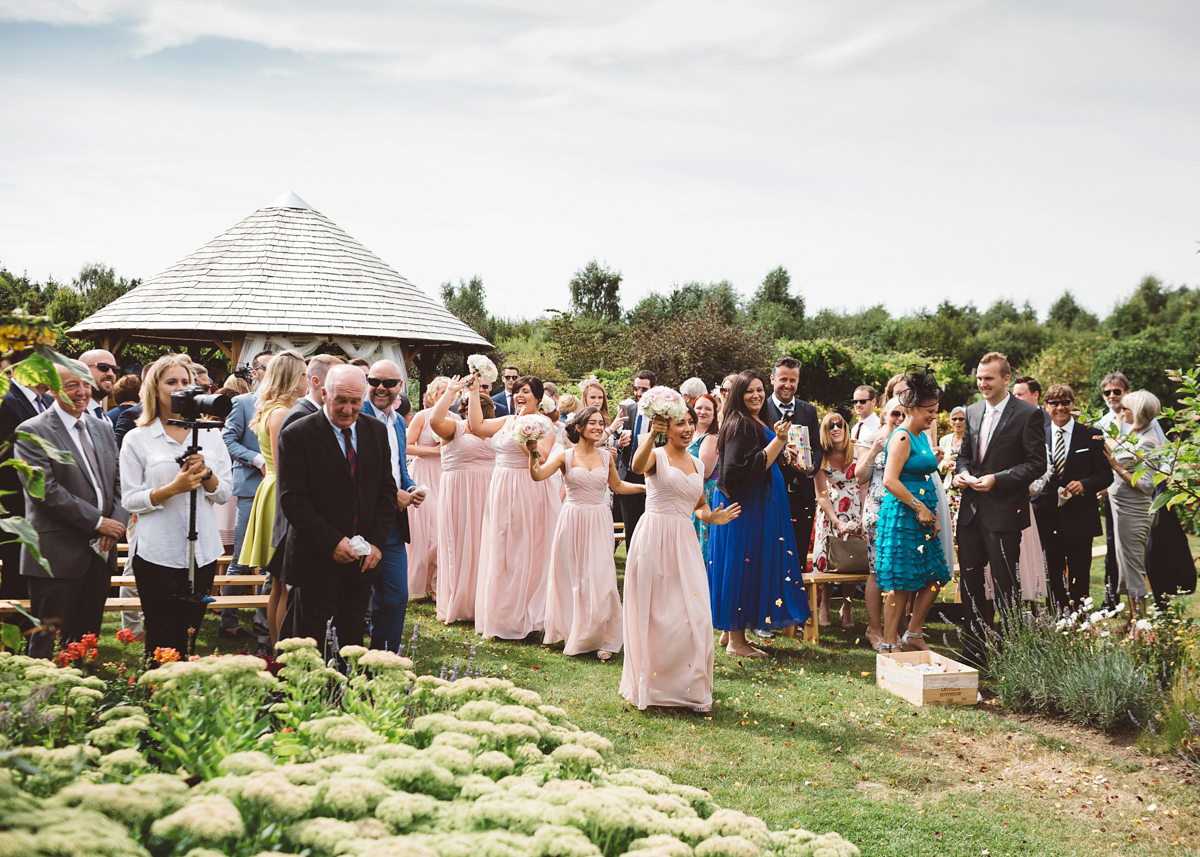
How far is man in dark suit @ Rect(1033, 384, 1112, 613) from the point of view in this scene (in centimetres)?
823

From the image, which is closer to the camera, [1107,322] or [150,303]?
[150,303]

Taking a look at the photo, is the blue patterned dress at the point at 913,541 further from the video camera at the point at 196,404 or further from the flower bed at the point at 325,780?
the video camera at the point at 196,404

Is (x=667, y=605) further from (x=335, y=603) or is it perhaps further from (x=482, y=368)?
(x=482, y=368)

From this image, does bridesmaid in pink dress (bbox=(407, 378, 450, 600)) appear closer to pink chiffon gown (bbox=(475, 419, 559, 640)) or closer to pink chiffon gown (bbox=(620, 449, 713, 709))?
pink chiffon gown (bbox=(475, 419, 559, 640))

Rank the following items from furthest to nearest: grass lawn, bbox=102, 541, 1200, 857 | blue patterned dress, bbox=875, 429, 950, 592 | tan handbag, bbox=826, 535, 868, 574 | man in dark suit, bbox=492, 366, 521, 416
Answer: man in dark suit, bbox=492, 366, 521, 416 < tan handbag, bbox=826, 535, 868, 574 < blue patterned dress, bbox=875, 429, 950, 592 < grass lawn, bbox=102, 541, 1200, 857

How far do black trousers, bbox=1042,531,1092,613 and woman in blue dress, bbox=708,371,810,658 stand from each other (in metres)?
2.95

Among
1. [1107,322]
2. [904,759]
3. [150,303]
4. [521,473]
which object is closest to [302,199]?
[150,303]

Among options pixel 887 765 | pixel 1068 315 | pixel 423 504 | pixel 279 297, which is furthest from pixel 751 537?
pixel 1068 315

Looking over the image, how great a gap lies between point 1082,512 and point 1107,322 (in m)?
64.0

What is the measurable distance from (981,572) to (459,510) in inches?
198

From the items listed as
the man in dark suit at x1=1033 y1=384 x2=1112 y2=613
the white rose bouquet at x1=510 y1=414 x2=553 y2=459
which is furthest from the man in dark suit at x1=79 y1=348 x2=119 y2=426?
the man in dark suit at x1=1033 y1=384 x2=1112 y2=613

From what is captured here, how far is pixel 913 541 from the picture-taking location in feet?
23.4

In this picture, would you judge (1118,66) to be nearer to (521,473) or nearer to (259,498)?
(521,473)

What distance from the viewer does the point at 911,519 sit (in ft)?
23.4
